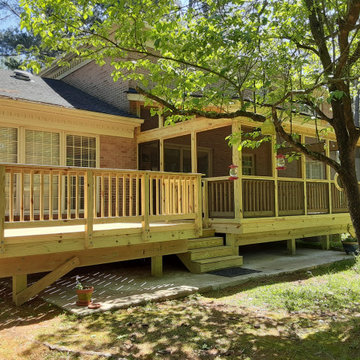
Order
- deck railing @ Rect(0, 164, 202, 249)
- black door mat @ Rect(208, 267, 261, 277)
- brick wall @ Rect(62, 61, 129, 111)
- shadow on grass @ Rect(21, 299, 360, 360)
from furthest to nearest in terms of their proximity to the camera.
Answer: brick wall @ Rect(62, 61, 129, 111) < black door mat @ Rect(208, 267, 261, 277) < deck railing @ Rect(0, 164, 202, 249) < shadow on grass @ Rect(21, 299, 360, 360)

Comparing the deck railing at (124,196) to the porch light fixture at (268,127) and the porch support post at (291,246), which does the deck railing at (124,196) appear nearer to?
the porch light fixture at (268,127)

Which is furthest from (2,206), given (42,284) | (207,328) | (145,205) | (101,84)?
(101,84)

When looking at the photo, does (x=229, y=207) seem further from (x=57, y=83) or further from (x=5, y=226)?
(x=57, y=83)

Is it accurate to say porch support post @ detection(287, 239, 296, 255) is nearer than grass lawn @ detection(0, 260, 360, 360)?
No

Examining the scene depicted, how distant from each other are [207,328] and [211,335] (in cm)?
24

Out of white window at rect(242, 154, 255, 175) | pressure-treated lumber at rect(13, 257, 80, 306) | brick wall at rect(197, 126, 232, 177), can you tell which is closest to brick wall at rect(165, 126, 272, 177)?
brick wall at rect(197, 126, 232, 177)

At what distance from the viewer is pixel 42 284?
19.3 ft

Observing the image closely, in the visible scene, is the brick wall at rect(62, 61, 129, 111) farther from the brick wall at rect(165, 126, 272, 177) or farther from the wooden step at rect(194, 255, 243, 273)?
the wooden step at rect(194, 255, 243, 273)

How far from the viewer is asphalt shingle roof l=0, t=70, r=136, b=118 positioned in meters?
9.24

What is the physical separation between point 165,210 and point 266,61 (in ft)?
10.9

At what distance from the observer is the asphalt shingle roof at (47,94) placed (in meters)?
9.24

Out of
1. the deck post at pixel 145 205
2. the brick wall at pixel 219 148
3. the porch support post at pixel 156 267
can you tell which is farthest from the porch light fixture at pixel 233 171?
the brick wall at pixel 219 148

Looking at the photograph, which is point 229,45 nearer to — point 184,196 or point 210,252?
point 184,196

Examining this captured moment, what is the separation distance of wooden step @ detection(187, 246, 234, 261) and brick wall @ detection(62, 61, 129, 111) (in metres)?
5.46
